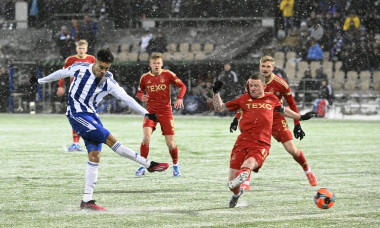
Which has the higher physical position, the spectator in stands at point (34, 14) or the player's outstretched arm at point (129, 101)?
the spectator in stands at point (34, 14)

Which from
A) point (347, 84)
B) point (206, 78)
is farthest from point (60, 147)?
point (347, 84)

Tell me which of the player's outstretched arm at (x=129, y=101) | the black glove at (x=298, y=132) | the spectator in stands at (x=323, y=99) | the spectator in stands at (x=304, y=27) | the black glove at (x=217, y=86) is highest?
the spectator in stands at (x=304, y=27)

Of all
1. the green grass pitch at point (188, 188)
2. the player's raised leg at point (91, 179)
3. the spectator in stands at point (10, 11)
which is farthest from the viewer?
the spectator in stands at point (10, 11)

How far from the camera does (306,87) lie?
28781mm

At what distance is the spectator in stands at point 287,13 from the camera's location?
31.2 meters

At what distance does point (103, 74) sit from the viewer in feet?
27.2

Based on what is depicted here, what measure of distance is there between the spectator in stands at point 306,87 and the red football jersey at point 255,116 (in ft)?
66.4

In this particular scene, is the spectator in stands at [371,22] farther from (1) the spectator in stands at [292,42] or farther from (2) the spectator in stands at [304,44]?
(1) the spectator in stands at [292,42]

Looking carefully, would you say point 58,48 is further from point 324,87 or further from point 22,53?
point 324,87

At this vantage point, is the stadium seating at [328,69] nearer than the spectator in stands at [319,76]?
No

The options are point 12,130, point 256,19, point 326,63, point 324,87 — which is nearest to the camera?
point 12,130

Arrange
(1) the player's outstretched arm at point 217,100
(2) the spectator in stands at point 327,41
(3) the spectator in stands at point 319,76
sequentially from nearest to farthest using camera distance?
1. (1) the player's outstretched arm at point 217,100
2. (3) the spectator in stands at point 319,76
3. (2) the spectator in stands at point 327,41

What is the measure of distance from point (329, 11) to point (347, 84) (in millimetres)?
3349

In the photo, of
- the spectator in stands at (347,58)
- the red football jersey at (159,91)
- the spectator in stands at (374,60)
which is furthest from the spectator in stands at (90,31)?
the red football jersey at (159,91)
